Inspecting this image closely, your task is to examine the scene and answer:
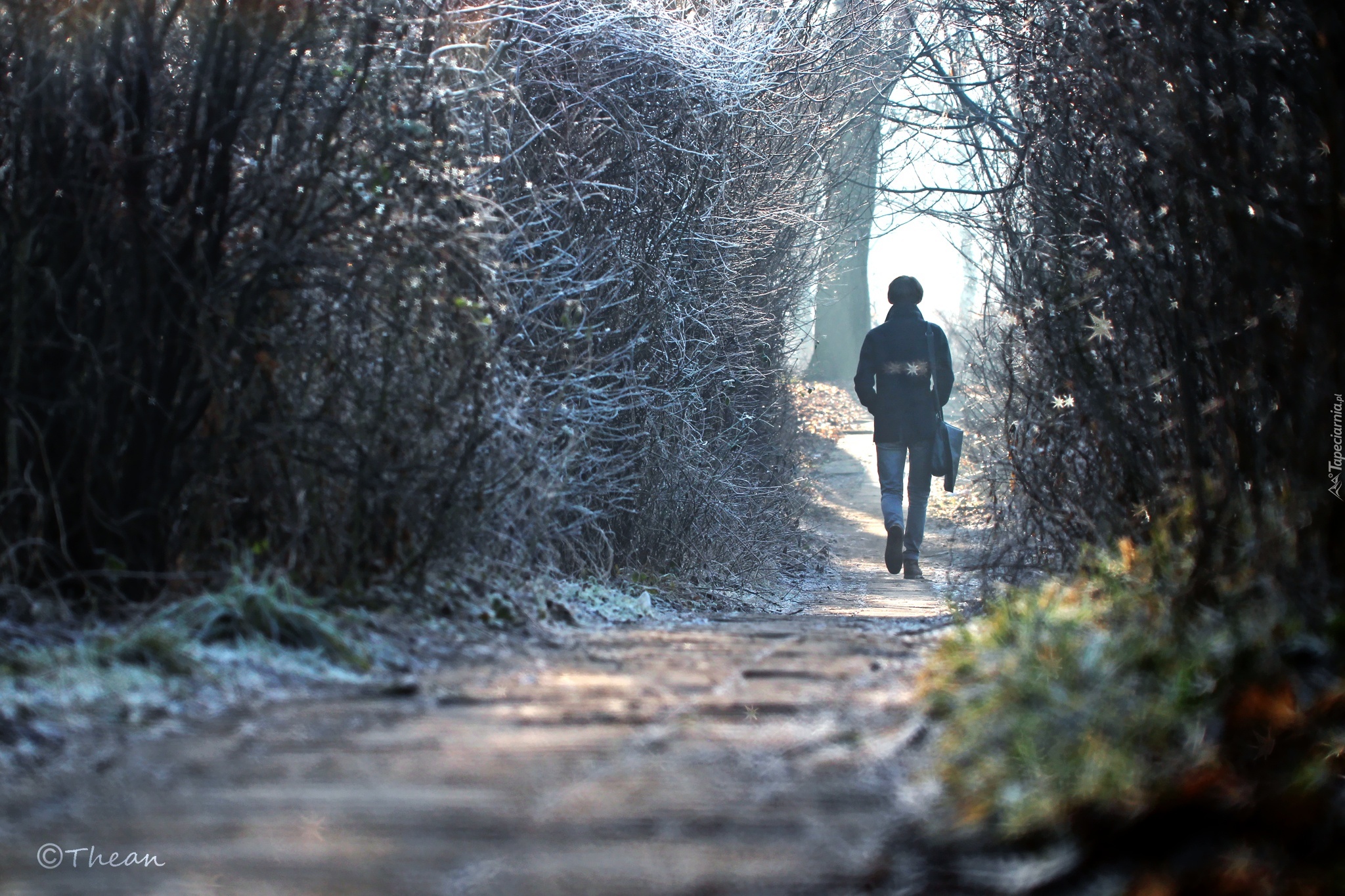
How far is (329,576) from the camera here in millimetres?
4527

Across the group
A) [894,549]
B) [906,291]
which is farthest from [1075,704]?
[894,549]

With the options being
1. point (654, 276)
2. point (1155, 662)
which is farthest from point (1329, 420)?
point (654, 276)

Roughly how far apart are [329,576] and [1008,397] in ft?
11.2

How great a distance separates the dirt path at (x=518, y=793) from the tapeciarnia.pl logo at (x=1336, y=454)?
1347 mm

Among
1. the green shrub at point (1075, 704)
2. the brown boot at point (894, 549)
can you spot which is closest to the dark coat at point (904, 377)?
the brown boot at point (894, 549)

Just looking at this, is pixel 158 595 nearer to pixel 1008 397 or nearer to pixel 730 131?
pixel 1008 397

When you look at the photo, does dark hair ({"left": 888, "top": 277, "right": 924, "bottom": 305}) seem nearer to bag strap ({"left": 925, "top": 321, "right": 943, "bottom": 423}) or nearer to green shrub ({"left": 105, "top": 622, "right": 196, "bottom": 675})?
bag strap ({"left": 925, "top": 321, "right": 943, "bottom": 423})

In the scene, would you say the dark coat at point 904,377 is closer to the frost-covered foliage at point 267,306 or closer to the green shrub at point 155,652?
the frost-covered foliage at point 267,306

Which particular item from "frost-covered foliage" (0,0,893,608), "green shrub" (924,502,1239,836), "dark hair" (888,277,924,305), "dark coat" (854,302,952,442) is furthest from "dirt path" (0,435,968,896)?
"dark hair" (888,277,924,305)

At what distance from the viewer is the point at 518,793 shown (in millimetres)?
2387

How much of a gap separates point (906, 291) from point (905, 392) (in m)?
0.97

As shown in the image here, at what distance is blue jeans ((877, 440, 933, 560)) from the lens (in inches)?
416

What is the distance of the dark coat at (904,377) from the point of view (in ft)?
34.9

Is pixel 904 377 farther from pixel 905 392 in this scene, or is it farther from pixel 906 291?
pixel 906 291
